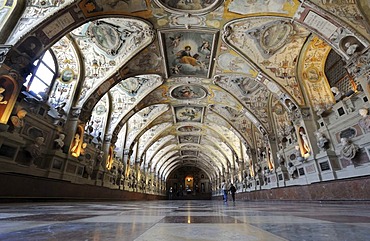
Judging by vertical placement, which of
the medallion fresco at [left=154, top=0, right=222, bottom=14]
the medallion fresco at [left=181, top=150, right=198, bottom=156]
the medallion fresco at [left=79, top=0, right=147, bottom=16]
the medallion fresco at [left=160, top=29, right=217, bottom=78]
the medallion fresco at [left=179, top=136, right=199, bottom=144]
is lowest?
the medallion fresco at [left=79, top=0, right=147, bottom=16]

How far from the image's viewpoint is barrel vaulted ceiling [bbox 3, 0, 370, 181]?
275 inches

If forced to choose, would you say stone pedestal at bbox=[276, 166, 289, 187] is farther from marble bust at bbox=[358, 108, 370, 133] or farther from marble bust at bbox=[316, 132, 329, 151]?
marble bust at bbox=[358, 108, 370, 133]

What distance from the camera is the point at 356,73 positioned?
658 centimetres

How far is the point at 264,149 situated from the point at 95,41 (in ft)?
40.7

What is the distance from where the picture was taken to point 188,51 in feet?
35.5

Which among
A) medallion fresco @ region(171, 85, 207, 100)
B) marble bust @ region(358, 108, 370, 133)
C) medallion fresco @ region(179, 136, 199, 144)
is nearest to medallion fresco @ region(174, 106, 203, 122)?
medallion fresco @ region(171, 85, 207, 100)

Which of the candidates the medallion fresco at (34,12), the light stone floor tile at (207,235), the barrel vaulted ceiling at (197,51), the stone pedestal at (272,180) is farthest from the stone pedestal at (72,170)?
the stone pedestal at (272,180)

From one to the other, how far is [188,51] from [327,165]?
8066 millimetres

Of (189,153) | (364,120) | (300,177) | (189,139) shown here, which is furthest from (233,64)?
(189,153)

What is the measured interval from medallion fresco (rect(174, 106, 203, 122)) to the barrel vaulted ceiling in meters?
1.00

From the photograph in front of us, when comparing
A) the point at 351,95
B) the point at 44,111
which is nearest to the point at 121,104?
the point at 44,111

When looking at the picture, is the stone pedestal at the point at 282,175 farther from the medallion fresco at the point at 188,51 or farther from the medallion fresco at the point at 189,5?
the medallion fresco at the point at 189,5

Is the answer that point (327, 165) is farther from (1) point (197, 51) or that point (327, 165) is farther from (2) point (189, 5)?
(2) point (189, 5)

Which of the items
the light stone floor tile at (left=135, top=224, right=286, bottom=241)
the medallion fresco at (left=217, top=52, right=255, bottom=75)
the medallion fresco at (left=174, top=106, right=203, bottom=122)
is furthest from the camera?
the medallion fresco at (left=174, top=106, right=203, bottom=122)
